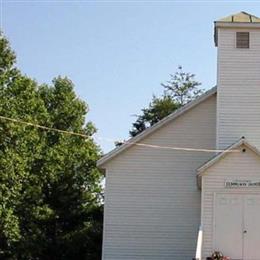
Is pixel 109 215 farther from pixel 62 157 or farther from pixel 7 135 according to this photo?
pixel 62 157

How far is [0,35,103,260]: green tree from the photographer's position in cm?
2695

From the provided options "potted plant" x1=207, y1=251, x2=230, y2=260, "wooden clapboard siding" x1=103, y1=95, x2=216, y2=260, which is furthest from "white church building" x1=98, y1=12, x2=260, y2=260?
"potted plant" x1=207, y1=251, x2=230, y2=260

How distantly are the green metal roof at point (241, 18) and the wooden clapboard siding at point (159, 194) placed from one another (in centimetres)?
263

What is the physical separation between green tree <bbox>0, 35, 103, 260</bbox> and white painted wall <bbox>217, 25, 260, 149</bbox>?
9.59 metres

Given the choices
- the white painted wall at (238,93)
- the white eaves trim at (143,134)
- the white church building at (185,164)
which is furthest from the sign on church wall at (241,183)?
the white eaves trim at (143,134)

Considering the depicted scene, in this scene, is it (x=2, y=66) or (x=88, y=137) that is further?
(x=88, y=137)

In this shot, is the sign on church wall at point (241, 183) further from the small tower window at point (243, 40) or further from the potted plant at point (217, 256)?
the small tower window at point (243, 40)

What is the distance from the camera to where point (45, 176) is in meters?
30.7

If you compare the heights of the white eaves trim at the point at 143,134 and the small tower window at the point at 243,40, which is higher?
the small tower window at the point at 243,40

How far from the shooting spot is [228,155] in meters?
19.7

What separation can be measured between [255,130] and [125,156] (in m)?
4.46

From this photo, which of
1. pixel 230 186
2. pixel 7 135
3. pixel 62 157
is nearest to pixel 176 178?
pixel 230 186

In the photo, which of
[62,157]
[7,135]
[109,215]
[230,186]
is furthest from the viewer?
[62,157]

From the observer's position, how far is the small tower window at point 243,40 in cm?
2129
